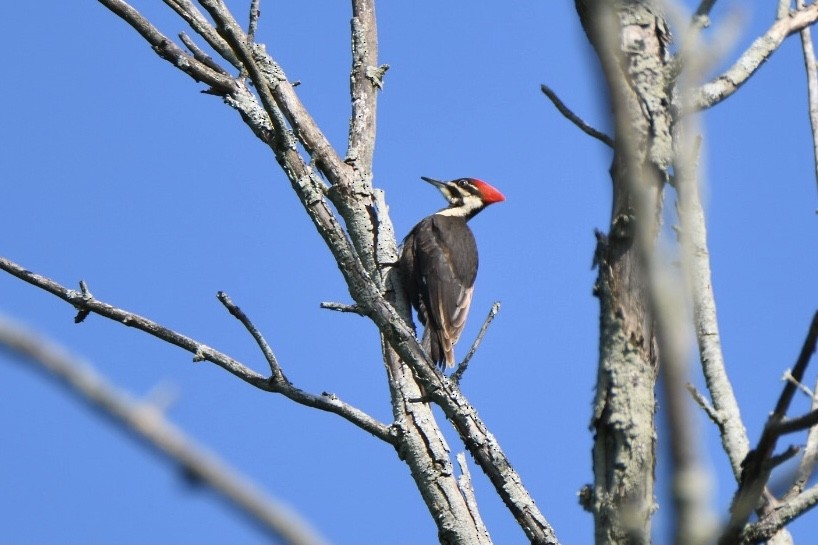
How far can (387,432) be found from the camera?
4234mm

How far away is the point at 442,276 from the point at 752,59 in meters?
4.09

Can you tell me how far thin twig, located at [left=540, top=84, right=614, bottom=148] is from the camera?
211cm

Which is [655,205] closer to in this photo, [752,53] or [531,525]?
[752,53]

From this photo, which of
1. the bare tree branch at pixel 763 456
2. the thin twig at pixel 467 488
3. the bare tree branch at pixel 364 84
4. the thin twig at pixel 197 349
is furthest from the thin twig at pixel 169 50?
the bare tree branch at pixel 763 456

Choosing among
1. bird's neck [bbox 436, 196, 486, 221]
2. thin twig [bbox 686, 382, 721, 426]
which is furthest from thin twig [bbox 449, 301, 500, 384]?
bird's neck [bbox 436, 196, 486, 221]

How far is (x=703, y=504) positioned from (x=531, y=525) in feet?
7.57

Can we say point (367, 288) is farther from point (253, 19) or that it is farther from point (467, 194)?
point (467, 194)

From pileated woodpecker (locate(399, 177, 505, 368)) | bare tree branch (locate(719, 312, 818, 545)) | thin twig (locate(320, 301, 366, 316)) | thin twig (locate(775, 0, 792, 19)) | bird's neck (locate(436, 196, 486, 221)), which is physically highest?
bird's neck (locate(436, 196, 486, 221))

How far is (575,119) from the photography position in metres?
2.25

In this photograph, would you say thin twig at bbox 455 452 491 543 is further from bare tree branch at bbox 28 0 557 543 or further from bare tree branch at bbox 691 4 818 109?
bare tree branch at bbox 691 4 818 109

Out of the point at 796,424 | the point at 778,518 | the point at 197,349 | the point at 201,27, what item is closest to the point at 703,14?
the point at 796,424

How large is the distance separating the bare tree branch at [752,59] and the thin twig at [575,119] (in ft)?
0.65

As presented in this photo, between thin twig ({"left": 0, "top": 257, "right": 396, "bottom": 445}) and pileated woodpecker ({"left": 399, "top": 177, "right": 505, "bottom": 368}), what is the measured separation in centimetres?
233

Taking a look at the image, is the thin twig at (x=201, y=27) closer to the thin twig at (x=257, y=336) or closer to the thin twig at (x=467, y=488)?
the thin twig at (x=257, y=336)
